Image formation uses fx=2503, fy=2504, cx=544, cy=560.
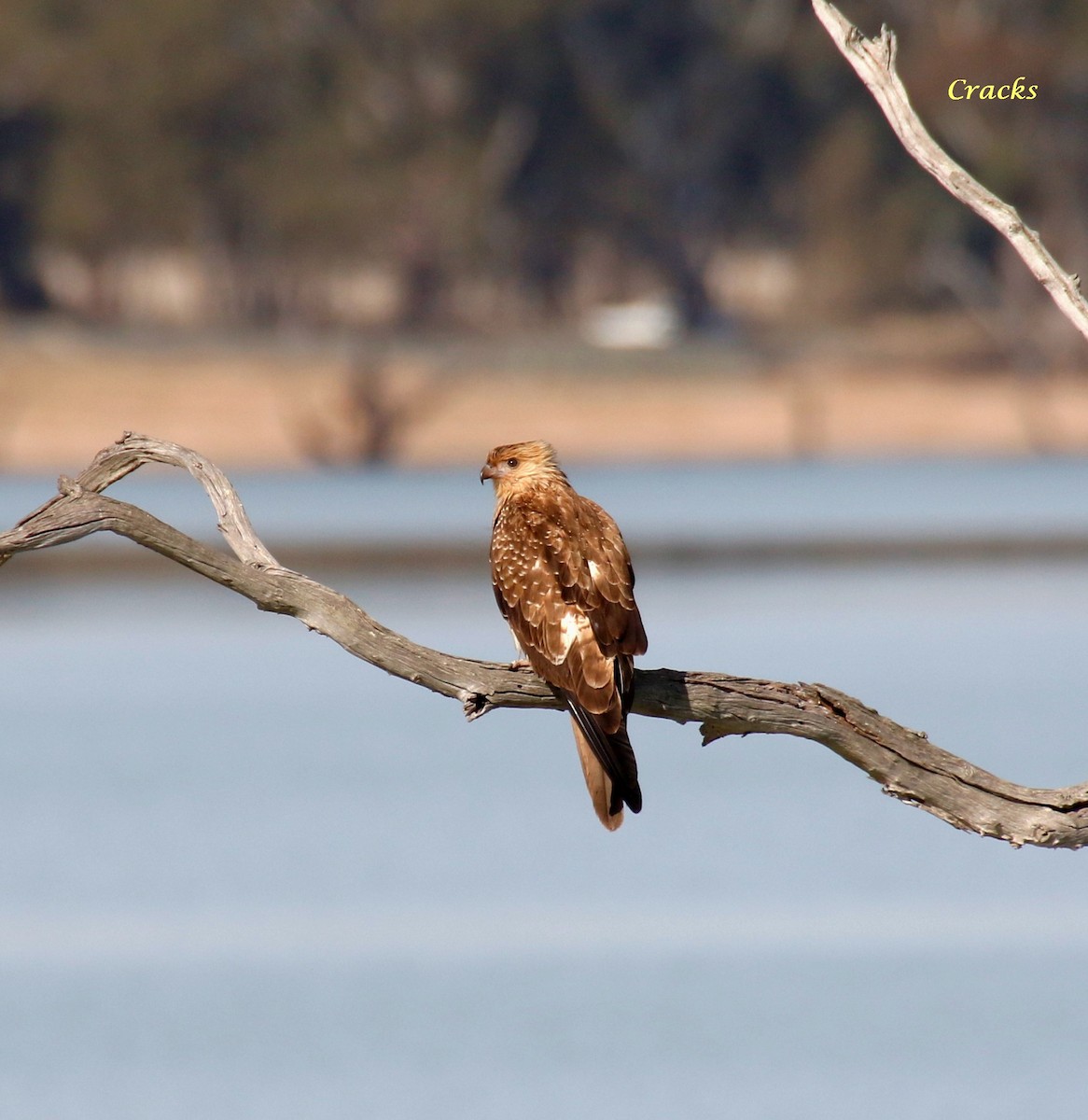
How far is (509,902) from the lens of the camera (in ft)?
55.1

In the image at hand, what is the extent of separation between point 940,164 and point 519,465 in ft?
6.61

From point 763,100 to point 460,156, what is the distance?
773 centimetres

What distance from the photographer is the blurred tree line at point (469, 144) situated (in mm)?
58344

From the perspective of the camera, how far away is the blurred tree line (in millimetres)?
58344

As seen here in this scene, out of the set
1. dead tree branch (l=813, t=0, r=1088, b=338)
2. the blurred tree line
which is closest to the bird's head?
dead tree branch (l=813, t=0, r=1088, b=338)

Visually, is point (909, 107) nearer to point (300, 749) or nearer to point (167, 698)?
point (300, 749)

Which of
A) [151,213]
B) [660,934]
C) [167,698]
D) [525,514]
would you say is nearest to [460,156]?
[151,213]

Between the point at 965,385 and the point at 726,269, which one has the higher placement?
the point at 726,269

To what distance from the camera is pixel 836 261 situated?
2333 inches

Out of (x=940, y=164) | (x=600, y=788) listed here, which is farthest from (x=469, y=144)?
(x=940, y=164)

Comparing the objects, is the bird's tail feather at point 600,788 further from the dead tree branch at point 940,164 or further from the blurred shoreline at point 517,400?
the blurred shoreline at point 517,400

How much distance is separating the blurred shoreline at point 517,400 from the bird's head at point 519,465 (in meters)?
42.0

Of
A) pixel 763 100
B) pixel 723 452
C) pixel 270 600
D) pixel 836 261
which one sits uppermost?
pixel 763 100

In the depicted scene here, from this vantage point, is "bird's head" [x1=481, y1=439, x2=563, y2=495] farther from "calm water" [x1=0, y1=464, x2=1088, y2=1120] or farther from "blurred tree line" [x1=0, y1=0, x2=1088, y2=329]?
"blurred tree line" [x1=0, y1=0, x2=1088, y2=329]
